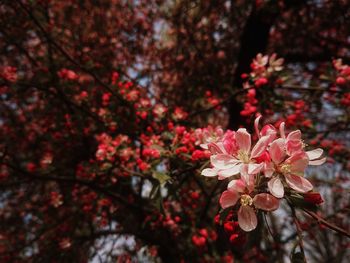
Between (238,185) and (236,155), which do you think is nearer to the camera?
(238,185)

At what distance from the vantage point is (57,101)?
417 cm

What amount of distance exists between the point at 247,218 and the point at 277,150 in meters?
0.31

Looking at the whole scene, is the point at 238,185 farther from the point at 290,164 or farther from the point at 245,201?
the point at 290,164

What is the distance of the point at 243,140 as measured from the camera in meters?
1.35

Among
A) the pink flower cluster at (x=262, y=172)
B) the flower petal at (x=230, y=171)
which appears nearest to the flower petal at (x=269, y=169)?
the pink flower cluster at (x=262, y=172)

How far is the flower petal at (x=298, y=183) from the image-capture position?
127 centimetres

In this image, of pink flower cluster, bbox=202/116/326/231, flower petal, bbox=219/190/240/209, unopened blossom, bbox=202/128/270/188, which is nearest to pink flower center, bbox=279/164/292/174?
pink flower cluster, bbox=202/116/326/231

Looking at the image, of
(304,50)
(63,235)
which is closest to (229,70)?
(304,50)

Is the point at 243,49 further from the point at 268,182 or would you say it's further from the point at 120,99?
the point at 268,182

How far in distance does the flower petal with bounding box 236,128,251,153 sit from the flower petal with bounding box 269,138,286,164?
107 millimetres

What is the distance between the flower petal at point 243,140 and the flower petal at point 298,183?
0.20m

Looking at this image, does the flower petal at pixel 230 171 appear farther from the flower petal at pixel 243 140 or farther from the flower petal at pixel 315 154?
the flower petal at pixel 315 154

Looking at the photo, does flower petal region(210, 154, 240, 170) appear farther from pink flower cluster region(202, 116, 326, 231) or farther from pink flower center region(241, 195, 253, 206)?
pink flower center region(241, 195, 253, 206)

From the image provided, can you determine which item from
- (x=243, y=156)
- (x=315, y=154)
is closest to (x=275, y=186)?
(x=243, y=156)
